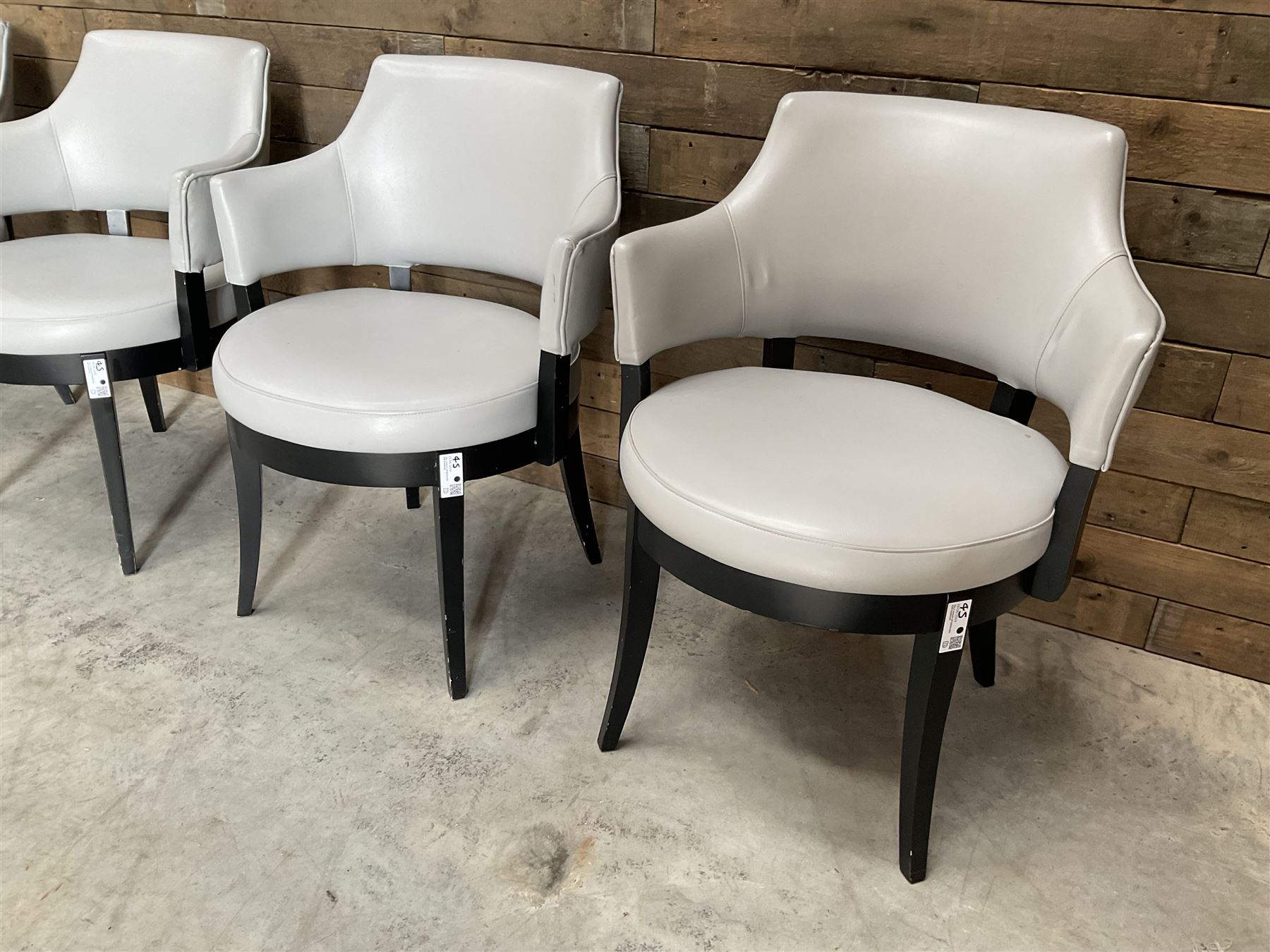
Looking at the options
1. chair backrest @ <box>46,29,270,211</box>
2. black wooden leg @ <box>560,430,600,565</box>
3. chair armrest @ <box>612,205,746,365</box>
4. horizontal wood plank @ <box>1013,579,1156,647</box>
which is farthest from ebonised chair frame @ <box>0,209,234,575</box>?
horizontal wood plank @ <box>1013,579,1156,647</box>

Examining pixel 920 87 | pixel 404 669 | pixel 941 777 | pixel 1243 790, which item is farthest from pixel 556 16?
pixel 1243 790

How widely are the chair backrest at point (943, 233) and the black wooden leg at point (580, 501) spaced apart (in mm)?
467

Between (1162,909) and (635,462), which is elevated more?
(635,462)

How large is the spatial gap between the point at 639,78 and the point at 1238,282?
102 centimetres

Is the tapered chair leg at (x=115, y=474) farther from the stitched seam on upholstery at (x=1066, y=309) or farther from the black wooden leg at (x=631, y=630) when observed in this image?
the stitched seam on upholstery at (x=1066, y=309)

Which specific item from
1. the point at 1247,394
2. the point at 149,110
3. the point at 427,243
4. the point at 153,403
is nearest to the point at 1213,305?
the point at 1247,394

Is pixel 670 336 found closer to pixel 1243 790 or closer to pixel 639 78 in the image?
pixel 639 78

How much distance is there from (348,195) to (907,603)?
4.07ft

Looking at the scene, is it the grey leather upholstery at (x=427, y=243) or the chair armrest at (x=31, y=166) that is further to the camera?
the chair armrest at (x=31, y=166)

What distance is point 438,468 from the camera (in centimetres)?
149

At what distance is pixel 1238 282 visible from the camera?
155 cm

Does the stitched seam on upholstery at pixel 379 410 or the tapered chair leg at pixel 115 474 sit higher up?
the stitched seam on upholstery at pixel 379 410

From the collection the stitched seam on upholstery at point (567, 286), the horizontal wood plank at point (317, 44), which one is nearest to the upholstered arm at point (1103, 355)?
the stitched seam on upholstery at point (567, 286)

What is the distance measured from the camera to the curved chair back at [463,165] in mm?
1691
